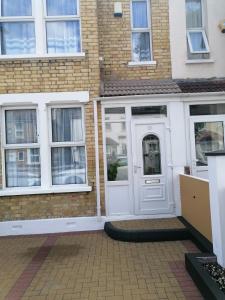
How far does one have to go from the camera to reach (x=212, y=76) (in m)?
9.54

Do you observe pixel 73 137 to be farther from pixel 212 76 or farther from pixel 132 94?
pixel 212 76

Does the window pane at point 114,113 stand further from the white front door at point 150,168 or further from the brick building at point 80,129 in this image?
the white front door at point 150,168

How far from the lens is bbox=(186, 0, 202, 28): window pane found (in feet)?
32.8

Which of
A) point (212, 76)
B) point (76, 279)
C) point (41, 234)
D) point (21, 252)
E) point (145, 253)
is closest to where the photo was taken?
point (76, 279)

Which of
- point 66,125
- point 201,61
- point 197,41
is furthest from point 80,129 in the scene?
point 197,41

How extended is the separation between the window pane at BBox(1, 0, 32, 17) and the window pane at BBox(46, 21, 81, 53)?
584 mm

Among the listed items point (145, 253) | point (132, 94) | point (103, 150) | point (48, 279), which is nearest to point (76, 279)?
point (48, 279)

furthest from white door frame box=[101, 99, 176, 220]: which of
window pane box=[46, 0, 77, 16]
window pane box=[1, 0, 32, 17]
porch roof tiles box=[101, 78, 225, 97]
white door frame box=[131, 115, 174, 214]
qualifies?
window pane box=[1, 0, 32, 17]

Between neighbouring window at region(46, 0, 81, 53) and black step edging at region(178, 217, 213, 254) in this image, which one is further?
neighbouring window at region(46, 0, 81, 53)

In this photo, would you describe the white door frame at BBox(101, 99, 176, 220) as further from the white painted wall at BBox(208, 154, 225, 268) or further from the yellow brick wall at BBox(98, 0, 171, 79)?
the white painted wall at BBox(208, 154, 225, 268)

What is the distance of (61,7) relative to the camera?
8844 mm

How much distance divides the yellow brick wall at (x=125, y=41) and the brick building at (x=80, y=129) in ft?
2.33

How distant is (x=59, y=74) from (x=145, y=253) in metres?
4.56

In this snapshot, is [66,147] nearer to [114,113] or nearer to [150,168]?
[114,113]
